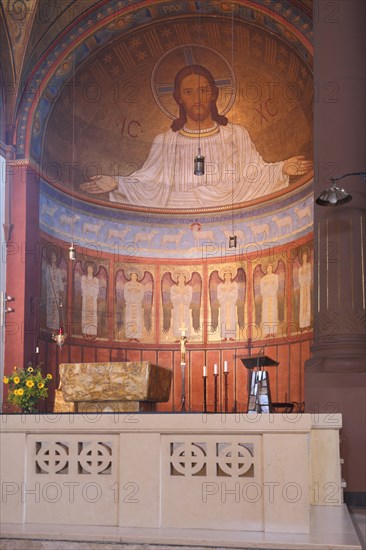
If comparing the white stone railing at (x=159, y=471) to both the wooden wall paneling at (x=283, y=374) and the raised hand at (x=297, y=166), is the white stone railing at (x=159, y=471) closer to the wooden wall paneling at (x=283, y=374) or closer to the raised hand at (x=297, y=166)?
the wooden wall paneling at (x=283, y=374)

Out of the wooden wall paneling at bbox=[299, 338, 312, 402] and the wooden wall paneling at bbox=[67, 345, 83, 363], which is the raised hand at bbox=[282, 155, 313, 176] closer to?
the wooden wall paneling at bbox=[299, 338, 312, 402]

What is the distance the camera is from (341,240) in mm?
6730

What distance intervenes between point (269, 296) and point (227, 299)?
1044 millimetres

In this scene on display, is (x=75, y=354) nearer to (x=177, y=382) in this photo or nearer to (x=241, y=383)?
(x=177, y=382)

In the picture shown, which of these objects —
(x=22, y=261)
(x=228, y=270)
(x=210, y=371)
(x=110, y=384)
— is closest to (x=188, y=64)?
(x=228, y=270)

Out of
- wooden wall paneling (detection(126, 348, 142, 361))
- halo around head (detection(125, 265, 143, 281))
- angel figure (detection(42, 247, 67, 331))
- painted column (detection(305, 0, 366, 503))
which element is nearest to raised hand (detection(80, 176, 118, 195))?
angel figure (detection(42, 247, 67, 331))

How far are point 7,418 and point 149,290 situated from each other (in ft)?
38.3

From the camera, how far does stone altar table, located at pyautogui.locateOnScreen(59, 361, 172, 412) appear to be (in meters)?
4.54

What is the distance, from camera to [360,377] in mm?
6328

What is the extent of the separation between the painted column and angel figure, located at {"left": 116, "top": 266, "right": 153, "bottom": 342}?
874cm

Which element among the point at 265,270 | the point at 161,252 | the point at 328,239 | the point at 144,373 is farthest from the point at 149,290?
the point at 144,373

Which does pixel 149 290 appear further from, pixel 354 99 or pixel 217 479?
pixel 217 479

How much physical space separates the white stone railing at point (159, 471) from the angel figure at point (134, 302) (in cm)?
1126

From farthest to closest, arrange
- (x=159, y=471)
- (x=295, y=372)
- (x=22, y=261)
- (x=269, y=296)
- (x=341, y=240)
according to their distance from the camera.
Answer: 1. (x=269, y=296)
2. (x=295, y=372)
3. (x=22, y=261)
4. (x=341, y=240)
5. (x=159, y=471)
